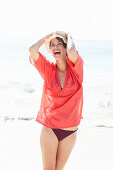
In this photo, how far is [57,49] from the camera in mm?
3057

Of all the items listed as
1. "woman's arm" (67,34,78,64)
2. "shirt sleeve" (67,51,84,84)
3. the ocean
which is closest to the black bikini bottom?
"shirt sleeve" (67,51,84,84)

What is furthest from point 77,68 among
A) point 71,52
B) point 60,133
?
point 60,133

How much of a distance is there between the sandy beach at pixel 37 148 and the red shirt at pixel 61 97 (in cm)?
150

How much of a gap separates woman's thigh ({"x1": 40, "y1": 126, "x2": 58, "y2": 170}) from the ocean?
3.47 meters

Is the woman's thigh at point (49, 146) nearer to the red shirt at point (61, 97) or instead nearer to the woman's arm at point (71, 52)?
the red shirt at point (61, 97)

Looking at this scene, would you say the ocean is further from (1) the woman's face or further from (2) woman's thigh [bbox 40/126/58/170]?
(1) the woman's face

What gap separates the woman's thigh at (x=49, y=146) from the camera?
3008mm

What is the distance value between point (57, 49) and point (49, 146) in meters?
0.89

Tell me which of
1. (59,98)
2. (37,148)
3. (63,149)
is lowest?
(37,148)

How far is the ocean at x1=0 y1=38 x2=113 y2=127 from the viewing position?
777 cm

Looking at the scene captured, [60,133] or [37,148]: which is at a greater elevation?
[60,133]

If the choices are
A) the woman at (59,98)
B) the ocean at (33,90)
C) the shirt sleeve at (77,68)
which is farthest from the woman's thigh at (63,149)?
the ocean at (33,90)

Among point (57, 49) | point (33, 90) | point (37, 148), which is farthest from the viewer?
point (33, 90)

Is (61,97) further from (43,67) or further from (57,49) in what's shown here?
(57,49)
